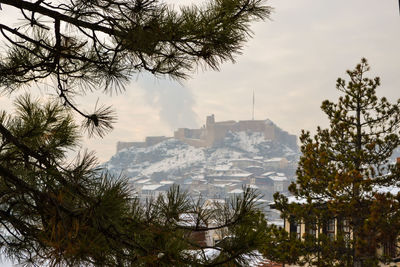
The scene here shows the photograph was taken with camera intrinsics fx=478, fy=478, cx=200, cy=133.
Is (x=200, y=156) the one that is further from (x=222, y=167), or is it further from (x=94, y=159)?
(x=94, y=159)

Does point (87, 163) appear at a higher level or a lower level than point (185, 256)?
higher

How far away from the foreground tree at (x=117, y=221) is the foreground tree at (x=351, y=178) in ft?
19.4

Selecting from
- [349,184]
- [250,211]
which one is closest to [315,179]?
[349,184]

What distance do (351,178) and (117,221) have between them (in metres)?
6.47

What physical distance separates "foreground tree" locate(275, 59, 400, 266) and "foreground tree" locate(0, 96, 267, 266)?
590 centimetres

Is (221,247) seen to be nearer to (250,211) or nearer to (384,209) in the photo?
(250,211)

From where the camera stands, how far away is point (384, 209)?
311 inches

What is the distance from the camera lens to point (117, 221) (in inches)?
79.4

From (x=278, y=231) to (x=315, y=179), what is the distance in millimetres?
1166

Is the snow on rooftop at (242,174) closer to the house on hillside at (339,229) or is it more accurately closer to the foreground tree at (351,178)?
the house on hillside at (339,229)

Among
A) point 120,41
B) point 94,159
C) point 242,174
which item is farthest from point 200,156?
point 94,159

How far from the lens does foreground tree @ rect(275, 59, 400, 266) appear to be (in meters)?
7.99

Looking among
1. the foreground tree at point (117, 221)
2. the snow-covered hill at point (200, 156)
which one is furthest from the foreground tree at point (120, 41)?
the snow-covered hill at point (200, 156)

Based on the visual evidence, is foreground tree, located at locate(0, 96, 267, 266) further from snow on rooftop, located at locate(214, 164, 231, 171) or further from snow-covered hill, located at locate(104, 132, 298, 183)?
snow-covered hill, located at locate(104, 132, 298, 183)
